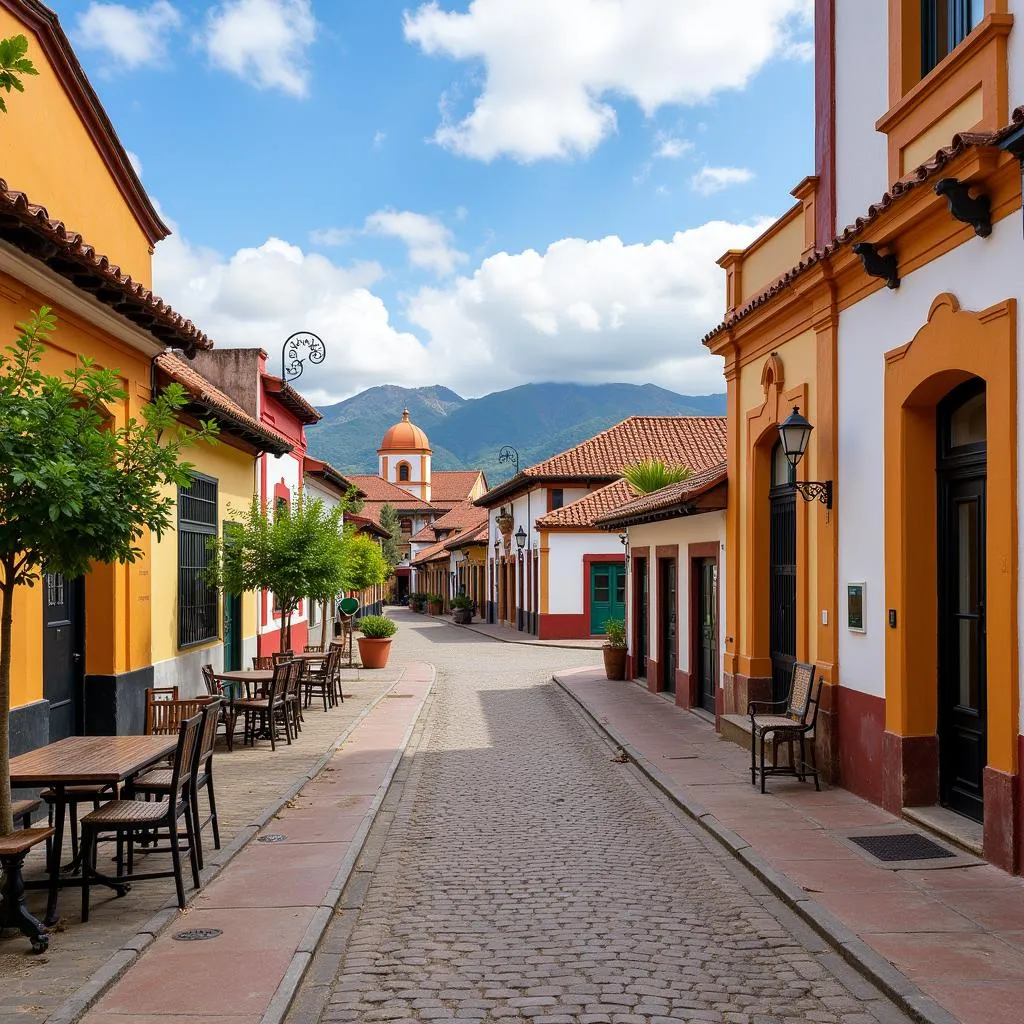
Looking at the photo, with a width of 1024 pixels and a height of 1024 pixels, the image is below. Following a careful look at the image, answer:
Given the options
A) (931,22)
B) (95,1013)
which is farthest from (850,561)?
(95,1013)

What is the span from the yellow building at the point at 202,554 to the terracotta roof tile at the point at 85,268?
1.13 meters

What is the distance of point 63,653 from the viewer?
396 inches

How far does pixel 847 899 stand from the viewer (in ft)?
20.6

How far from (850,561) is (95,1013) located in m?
6.97

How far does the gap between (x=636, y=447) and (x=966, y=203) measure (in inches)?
1066

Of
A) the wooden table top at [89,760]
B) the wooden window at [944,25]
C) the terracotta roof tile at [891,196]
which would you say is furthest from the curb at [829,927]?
the wooden window at [944,25]

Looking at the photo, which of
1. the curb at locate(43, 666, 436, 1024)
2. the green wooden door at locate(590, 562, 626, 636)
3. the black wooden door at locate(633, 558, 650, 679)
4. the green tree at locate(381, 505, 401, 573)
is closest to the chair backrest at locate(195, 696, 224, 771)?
the curb at locate(43, 666, 436, 1024)

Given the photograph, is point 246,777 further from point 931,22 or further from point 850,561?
point 931,22

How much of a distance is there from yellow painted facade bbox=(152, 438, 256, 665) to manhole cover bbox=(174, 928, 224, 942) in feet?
14.6

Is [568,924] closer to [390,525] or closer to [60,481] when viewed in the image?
[60,481]

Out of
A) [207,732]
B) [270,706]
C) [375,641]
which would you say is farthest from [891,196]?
[375,641]

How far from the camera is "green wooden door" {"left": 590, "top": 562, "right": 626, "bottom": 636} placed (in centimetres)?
3334

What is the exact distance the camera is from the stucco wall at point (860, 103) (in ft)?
29.4

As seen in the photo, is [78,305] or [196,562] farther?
[196,562]
